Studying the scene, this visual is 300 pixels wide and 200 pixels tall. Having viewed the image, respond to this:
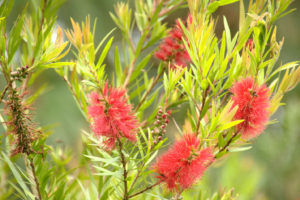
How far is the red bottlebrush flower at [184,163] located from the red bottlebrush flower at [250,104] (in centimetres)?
5

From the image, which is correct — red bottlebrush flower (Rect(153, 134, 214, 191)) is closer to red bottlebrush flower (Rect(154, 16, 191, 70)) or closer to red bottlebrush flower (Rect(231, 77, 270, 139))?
red bottlebrush flower (Rect(231, 77, 270, 139))

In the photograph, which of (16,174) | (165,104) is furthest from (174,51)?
(16,174)

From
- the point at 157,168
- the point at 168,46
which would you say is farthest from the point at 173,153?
the point at 168,46

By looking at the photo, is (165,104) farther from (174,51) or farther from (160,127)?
(174,51)

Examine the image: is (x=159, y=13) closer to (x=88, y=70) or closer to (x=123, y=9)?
(x=123, y=9)

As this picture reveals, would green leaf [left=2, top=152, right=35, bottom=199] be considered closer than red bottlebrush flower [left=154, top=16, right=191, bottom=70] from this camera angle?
Yes

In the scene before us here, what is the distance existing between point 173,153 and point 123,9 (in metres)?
0.27

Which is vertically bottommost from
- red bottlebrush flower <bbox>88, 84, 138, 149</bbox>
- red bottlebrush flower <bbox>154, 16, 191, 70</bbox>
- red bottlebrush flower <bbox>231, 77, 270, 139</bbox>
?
red bottlebrush flower <bbox>231, 77, 270, 139</bbox>

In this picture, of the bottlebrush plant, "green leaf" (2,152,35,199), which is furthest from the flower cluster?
"green leaf" (2,152,35,199)

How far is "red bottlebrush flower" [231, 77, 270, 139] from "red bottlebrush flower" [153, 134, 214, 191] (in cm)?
5

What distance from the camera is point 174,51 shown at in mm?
494

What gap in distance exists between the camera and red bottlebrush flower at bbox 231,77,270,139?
1.17 ft

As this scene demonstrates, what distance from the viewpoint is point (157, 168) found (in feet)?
1.25

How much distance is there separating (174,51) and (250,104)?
16cm
